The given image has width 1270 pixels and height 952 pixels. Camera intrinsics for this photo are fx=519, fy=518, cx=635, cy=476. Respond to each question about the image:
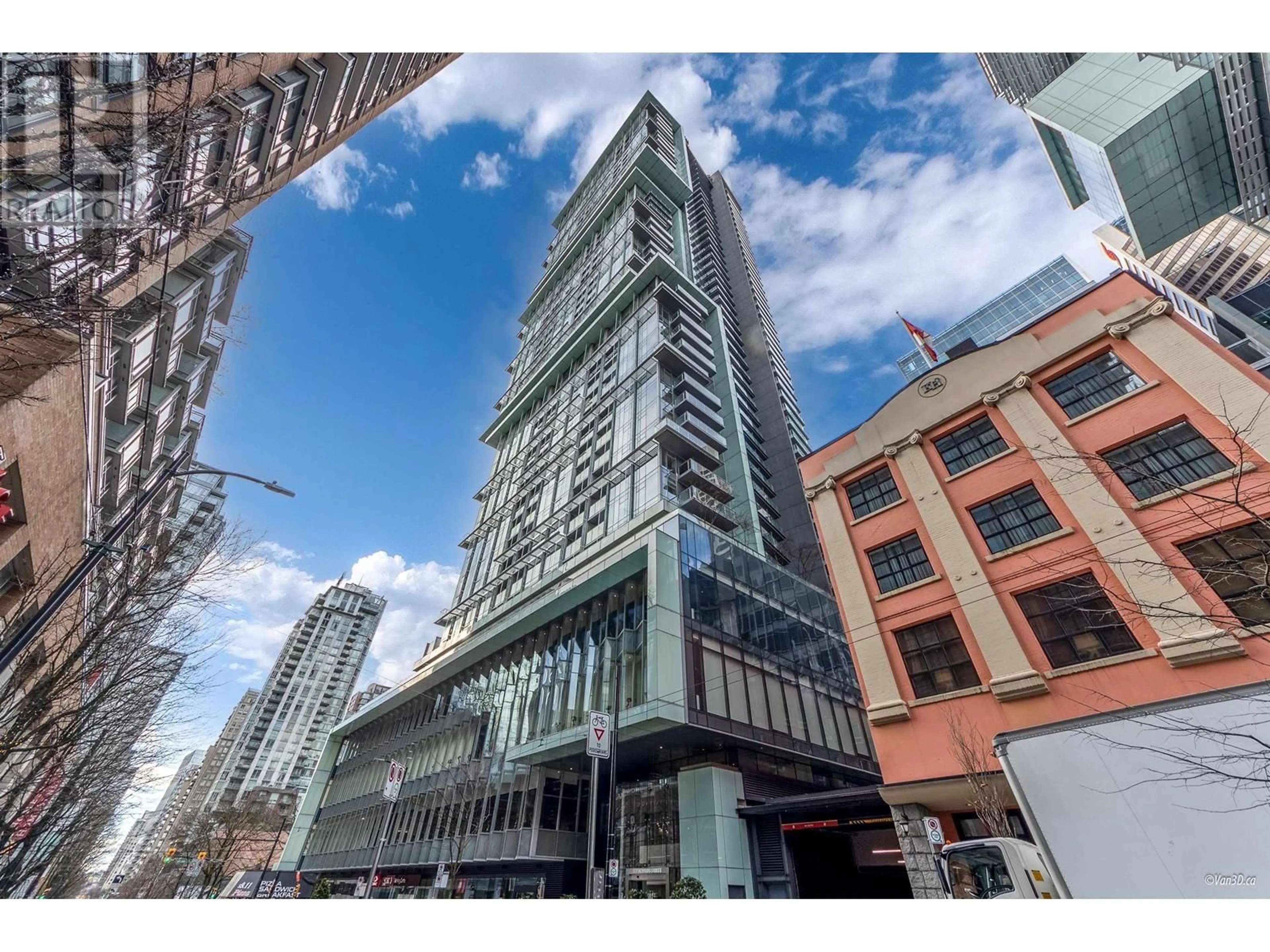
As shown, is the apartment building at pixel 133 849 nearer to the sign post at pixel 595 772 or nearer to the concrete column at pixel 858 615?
the sign post at pixel 595 772

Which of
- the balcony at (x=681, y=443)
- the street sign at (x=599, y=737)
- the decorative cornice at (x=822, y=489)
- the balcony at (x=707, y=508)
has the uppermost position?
the balcony at (x=681, y=443)

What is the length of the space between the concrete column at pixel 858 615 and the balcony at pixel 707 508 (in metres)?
17.2

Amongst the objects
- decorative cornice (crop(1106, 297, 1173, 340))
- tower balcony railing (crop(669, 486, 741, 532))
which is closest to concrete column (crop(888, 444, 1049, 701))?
decorative cornice (crop(1106, 297, 1173, 340))

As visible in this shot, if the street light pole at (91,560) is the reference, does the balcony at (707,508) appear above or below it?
above

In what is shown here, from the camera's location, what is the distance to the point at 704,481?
4041cm

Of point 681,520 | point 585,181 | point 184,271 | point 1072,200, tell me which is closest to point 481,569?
point 681,520

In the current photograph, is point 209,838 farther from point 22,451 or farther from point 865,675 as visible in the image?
point 865,675

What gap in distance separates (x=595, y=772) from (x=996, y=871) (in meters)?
11.2

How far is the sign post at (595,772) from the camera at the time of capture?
15430mm

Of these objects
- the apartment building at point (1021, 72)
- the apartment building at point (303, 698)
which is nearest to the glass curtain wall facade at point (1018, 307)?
the apartment building at point (1021, 72)

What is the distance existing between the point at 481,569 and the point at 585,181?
264 ft

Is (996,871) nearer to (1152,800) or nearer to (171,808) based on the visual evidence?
(1152,800)

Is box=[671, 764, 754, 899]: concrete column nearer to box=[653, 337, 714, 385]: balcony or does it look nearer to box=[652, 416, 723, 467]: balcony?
box=[652, 416, 723, 467]: balcony

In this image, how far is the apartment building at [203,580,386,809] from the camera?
106 meters
